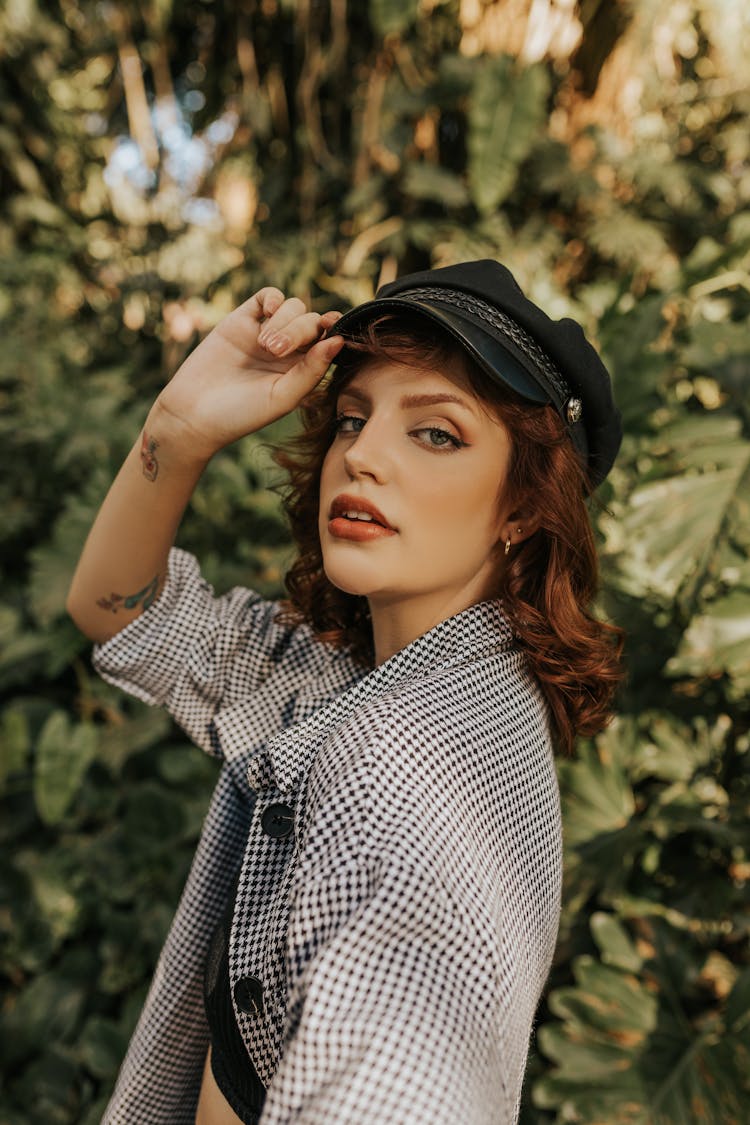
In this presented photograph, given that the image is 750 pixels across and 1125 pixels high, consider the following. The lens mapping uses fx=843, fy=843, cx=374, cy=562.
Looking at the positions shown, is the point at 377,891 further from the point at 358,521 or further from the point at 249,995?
the point at 358,521

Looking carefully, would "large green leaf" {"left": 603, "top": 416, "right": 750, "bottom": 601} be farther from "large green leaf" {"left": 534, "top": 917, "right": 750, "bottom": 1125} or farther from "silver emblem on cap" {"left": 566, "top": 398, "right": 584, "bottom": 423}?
"large green leaf" {"left": 534, "top": 917, "right": 750, "bottom": 1125}

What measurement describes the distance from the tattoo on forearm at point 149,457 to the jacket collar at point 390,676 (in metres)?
0.41

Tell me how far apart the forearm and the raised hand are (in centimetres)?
2

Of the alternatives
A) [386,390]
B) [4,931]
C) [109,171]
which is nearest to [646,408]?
[386,390]

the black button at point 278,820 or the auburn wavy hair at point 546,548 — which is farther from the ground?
the auburn wavy hair at point 546,548

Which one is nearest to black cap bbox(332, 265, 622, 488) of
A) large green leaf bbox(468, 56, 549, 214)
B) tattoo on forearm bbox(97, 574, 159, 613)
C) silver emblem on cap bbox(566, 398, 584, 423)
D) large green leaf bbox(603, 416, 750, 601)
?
silver emblem on cap bbox(566, 398, 584, 423)

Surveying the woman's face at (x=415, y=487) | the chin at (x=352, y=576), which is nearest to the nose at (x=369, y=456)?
the woman's face at (x=415, y=487)

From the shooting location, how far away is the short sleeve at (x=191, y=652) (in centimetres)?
122

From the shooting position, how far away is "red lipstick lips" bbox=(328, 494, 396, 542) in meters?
0.95

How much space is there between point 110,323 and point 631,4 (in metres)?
3.99

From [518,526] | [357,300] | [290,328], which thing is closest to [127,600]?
[290,328]

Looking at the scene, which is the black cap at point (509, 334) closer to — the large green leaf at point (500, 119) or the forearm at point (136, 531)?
the forearm at point (136, 531)

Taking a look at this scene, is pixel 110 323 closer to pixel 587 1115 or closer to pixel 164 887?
pixel 164 887

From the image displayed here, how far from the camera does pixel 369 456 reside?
956 mm
